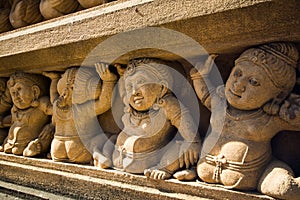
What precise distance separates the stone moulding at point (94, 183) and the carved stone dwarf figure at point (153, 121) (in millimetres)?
98

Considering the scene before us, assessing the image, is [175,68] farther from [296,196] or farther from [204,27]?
[296,196]

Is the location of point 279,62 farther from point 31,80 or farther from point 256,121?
point 31,80

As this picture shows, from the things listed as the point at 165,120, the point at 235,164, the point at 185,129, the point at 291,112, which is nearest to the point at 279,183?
the point at 235,164

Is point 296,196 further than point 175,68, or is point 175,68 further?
point 175,68

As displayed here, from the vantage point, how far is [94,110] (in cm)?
225

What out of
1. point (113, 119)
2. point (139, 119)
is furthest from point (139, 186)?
point (113, 119)

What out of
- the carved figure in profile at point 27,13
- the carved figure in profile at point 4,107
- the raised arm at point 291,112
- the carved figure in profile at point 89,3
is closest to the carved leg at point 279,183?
the raised arm at point 291,112

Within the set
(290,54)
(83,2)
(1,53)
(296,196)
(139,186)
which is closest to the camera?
(296,196)

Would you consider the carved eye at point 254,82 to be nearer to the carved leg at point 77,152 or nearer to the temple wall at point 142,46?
the temple wall at point 142,46

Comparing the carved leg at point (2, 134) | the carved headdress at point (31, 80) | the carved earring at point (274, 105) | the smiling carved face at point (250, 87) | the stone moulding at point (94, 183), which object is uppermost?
the carved headdress at point (31, 80)

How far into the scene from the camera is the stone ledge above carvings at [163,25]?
1462mm

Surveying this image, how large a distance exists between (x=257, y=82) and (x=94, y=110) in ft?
4.10

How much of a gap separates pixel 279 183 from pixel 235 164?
242 mm

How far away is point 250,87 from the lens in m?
1.57
